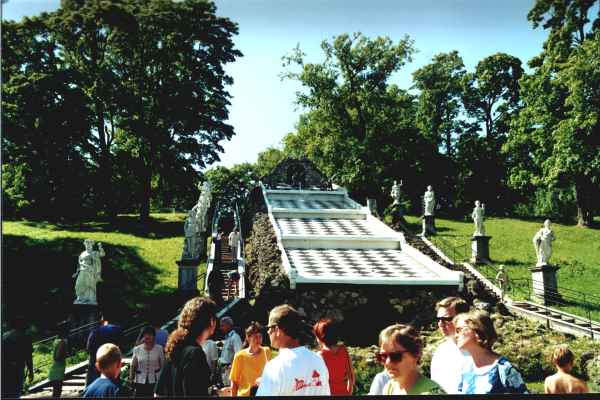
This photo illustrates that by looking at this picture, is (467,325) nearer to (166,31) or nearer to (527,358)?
(527,358)

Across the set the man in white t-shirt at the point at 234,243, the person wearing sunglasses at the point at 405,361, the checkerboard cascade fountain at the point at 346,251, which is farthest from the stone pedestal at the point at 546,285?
the person wearing sunglasses at the point at 405,361

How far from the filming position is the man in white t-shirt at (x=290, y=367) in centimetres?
302

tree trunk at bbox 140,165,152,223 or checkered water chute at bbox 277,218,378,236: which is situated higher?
tree trunk at bbox 140,165,152,223

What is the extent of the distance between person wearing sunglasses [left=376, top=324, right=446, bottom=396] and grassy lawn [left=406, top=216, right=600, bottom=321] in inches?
495

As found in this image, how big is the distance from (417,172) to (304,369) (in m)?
20.9

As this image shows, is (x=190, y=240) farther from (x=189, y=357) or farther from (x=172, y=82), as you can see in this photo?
(x=172, y=82)

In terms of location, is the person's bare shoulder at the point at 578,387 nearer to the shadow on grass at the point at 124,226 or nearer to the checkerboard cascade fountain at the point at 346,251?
the checkerboard cascade fountain at the point at 346,251

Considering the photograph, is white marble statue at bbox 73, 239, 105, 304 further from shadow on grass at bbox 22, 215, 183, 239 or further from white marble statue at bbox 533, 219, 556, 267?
white marble statue at bbox 533, 219, 556, 267

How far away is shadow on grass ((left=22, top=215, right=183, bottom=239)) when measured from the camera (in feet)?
70.5

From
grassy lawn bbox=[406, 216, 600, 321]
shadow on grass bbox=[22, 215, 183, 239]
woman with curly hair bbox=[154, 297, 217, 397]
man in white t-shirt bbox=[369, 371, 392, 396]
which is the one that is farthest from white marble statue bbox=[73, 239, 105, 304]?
grassy lawn bbox=[406, 216, 600, 321]

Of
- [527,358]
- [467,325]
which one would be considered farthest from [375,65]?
[467,325]

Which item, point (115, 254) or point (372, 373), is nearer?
point (372, 373)

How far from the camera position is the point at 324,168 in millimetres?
29906

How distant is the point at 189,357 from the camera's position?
9.96ft
